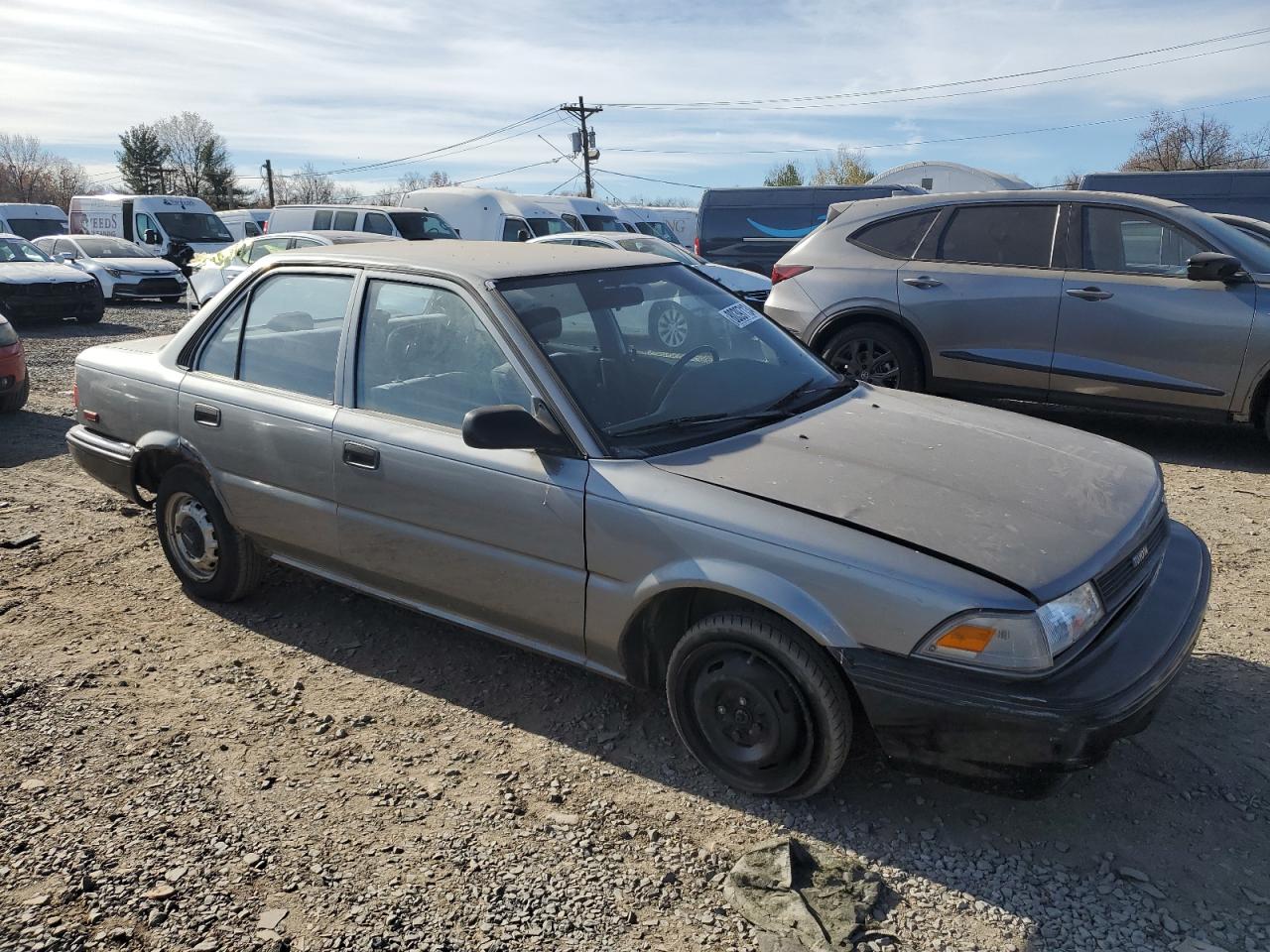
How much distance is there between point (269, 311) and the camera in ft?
13.8

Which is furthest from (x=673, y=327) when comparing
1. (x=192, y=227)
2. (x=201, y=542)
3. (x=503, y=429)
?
(x=192, y=227)

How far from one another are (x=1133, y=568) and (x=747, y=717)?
124 centimetres

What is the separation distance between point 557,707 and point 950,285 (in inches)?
194

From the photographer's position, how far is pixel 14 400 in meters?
8.54

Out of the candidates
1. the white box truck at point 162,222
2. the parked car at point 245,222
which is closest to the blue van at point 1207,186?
the white box truck at point 162,222

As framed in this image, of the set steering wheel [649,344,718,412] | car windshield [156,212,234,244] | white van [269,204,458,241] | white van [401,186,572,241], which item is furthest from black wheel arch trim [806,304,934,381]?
car windshield [156,212,234,244]

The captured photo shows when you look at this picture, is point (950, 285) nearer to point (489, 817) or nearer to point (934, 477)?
point (934, 477)

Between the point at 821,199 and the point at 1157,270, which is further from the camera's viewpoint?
the point at 821,199

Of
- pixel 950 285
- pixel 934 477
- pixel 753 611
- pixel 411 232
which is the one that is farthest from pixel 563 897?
pixel 411 232

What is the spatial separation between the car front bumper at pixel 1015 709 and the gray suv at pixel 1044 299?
4.39m

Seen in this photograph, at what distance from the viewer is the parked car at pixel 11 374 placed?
8.46 m

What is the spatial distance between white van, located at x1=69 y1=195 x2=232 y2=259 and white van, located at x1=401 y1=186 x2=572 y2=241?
233 inches

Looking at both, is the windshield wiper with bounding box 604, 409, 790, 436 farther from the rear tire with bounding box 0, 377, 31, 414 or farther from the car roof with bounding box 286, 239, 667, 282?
the rear tire with bounding box 0, 377, 31, 414

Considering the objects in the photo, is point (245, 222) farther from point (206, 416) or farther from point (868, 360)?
point (206, 416)
